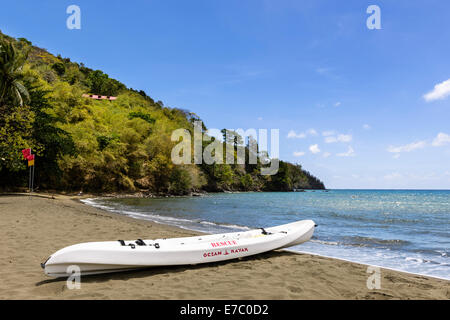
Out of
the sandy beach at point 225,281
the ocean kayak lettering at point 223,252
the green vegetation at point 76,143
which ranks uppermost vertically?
the green vegetation at point 76,143

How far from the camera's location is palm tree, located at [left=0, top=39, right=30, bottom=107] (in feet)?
58.7

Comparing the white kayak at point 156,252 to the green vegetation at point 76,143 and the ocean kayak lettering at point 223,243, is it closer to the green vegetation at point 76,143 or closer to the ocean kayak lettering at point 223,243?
the ocean kayak lettering at point 223,243

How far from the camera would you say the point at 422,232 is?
11.1 metres

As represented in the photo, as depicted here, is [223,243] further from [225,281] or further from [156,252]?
[156,252]

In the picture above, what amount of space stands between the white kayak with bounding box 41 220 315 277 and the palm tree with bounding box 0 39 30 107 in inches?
711

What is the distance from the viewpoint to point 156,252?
468cm

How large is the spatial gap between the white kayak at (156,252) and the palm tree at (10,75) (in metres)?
18.0

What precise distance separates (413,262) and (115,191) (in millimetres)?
29616

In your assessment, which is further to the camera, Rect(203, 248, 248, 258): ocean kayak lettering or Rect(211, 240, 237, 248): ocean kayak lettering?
Rect(211, 240, 237, 248): ocean kayak lettering
